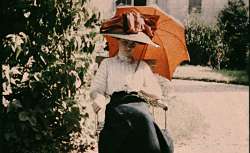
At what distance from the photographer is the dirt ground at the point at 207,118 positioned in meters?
7.50

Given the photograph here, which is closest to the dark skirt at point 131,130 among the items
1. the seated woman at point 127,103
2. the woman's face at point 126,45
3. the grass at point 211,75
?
the seated woman at point 127,103

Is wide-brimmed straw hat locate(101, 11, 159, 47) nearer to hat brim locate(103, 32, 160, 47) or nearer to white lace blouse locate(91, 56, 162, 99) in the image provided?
hat brim locate(103, 32, 160, 47)

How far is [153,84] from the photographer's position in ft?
15.0

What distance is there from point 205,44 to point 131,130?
1632 centimetres

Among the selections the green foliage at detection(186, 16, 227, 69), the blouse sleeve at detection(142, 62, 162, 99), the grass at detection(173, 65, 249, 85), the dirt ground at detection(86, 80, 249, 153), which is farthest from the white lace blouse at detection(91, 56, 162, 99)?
the green foliage at detection(186, 16, 227, 69)

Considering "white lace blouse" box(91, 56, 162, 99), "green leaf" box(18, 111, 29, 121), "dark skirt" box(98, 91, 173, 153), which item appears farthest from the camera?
"green leaf" box(18, 111, 29, 121)

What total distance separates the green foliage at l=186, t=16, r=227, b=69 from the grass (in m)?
0.85

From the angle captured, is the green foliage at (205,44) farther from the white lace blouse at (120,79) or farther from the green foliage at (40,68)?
the white lace blouse at (120,79)

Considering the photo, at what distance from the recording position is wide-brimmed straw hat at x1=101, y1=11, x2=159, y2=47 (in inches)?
171

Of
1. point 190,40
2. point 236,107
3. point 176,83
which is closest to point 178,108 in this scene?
point 236,107

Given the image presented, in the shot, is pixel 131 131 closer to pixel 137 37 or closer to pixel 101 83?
pixel 101 83

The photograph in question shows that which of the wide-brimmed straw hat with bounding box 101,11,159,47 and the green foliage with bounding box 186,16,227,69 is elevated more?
the wide-brimmed straw hat with bounding box 101,11,159,47

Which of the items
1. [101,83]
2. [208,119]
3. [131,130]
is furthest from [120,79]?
[208,119]

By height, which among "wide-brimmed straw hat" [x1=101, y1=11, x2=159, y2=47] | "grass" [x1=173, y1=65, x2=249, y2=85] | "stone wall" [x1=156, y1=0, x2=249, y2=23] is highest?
"wide-brimmed straw hat" [x1=101, y1=11, x2=159, y2=47]
